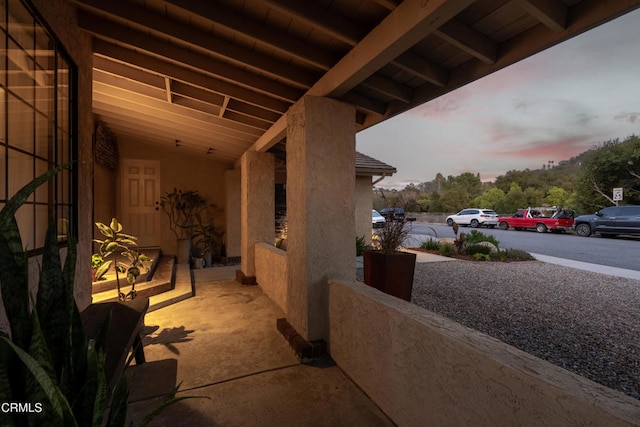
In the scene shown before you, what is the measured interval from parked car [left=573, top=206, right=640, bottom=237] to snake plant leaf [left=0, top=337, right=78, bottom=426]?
16147mm

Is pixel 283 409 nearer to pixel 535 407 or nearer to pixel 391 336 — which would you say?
pixel 391 336

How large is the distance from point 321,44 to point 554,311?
417 centimetres

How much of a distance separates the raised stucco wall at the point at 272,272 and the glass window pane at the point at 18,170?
2422 millimetres

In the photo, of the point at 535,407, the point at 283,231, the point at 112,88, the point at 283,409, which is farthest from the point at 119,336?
A: the point at 283,231

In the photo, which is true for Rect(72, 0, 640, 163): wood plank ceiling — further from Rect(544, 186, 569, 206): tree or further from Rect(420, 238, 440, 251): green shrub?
Rect(544, 186, 569, 206): tree

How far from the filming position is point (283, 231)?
25.2 ft

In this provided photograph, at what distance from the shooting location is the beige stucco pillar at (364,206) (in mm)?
8312

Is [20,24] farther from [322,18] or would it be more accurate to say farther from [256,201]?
[256,201]

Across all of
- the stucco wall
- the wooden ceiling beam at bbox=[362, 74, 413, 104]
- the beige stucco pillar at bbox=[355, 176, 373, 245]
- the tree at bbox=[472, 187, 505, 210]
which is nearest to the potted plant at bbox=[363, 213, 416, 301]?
the wooden ceiling beam at bbox=[362, 74, 413, 104]

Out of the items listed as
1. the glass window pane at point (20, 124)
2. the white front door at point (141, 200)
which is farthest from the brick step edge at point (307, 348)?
the white front door at point (141, 200)

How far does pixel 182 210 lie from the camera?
653cm

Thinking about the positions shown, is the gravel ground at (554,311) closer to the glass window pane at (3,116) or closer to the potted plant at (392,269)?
the potted plant at (392,269)

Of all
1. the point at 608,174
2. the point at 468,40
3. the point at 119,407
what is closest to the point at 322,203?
the point at 468,40

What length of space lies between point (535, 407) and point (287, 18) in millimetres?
2378
